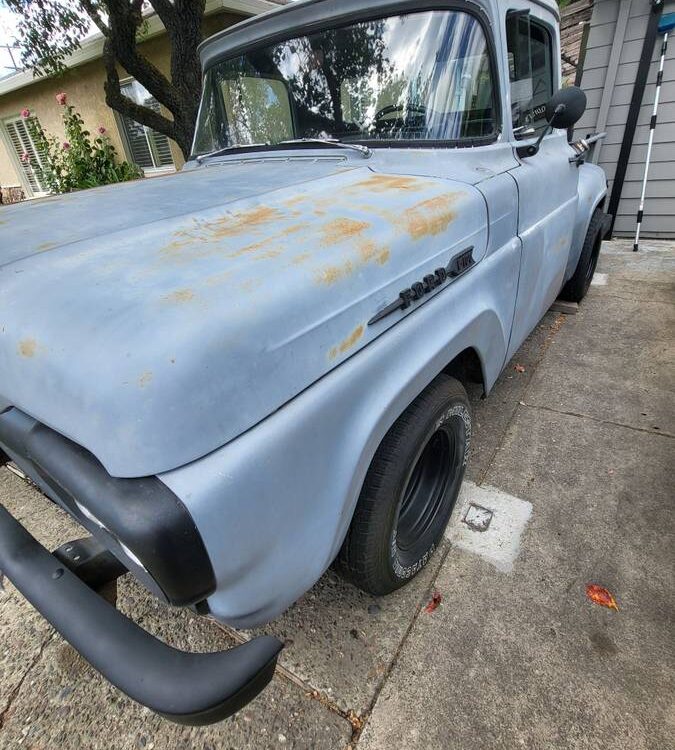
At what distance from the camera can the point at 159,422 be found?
34.3 inches

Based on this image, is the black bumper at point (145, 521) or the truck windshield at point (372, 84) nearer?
the black bumper at point (145, 521)

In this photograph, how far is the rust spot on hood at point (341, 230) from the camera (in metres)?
1.29

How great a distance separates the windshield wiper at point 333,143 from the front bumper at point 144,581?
174cm

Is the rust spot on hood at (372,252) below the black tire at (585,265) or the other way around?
the other way around

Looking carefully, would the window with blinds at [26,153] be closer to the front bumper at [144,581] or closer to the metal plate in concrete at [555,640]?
the front bumper at [144,581]

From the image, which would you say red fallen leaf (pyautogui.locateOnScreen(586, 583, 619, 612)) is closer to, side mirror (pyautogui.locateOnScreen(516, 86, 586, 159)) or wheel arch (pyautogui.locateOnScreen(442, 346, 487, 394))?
wheel arch (pyautogui.locateOnScreen(442, 346, 487, 394))

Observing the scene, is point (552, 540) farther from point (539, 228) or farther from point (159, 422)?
point (159, 422)

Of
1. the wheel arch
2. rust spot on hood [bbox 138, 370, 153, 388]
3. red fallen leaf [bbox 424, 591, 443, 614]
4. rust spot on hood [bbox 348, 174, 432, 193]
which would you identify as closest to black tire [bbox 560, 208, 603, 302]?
the wheel arch

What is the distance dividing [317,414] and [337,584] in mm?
1170

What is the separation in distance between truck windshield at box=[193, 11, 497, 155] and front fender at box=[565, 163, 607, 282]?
6.32 ft

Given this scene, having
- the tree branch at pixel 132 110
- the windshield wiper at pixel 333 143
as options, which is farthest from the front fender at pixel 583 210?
the tree branch at pixel 132 110

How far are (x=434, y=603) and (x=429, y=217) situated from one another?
4.86 ft

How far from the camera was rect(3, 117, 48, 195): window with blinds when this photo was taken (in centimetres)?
1341

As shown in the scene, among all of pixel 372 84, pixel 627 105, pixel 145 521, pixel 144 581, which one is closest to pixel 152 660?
pixel 144 581
